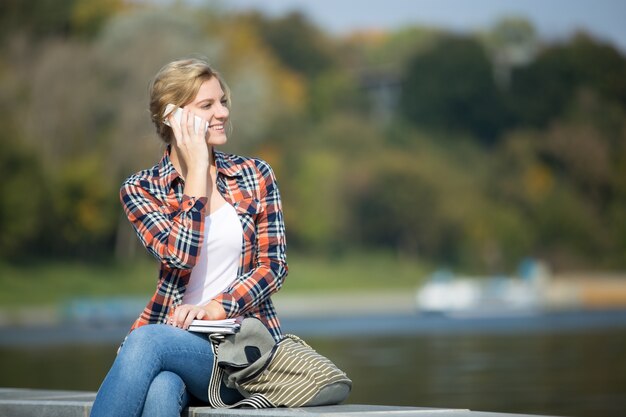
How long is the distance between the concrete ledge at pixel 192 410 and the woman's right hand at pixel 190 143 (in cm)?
81

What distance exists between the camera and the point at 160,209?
4098mm

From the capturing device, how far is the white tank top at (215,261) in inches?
159

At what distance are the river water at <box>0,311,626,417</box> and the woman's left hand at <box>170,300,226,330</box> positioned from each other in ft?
14.3

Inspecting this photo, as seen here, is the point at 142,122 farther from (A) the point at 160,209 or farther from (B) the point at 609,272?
(A) the point at 160,209

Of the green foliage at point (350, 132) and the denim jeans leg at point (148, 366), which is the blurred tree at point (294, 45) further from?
the denim jeans leg at point (148, 366)

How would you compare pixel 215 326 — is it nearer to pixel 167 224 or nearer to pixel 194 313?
pixel 194 313

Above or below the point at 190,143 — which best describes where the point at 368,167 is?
above

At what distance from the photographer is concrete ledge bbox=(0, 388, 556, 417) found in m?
3.56

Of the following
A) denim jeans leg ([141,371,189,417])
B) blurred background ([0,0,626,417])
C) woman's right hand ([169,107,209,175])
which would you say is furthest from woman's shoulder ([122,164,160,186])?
blurred background ([0,0,626,417])

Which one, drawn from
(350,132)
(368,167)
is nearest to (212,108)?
(368,167)

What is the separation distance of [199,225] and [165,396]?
0.60 m

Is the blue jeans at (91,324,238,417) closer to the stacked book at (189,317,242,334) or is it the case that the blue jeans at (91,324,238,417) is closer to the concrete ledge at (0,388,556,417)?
the stacked book at (189,317,242,334)

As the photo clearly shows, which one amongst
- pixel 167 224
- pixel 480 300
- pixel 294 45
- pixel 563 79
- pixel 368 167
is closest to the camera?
pixel 167 224

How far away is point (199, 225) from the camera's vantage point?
12.9 feet
